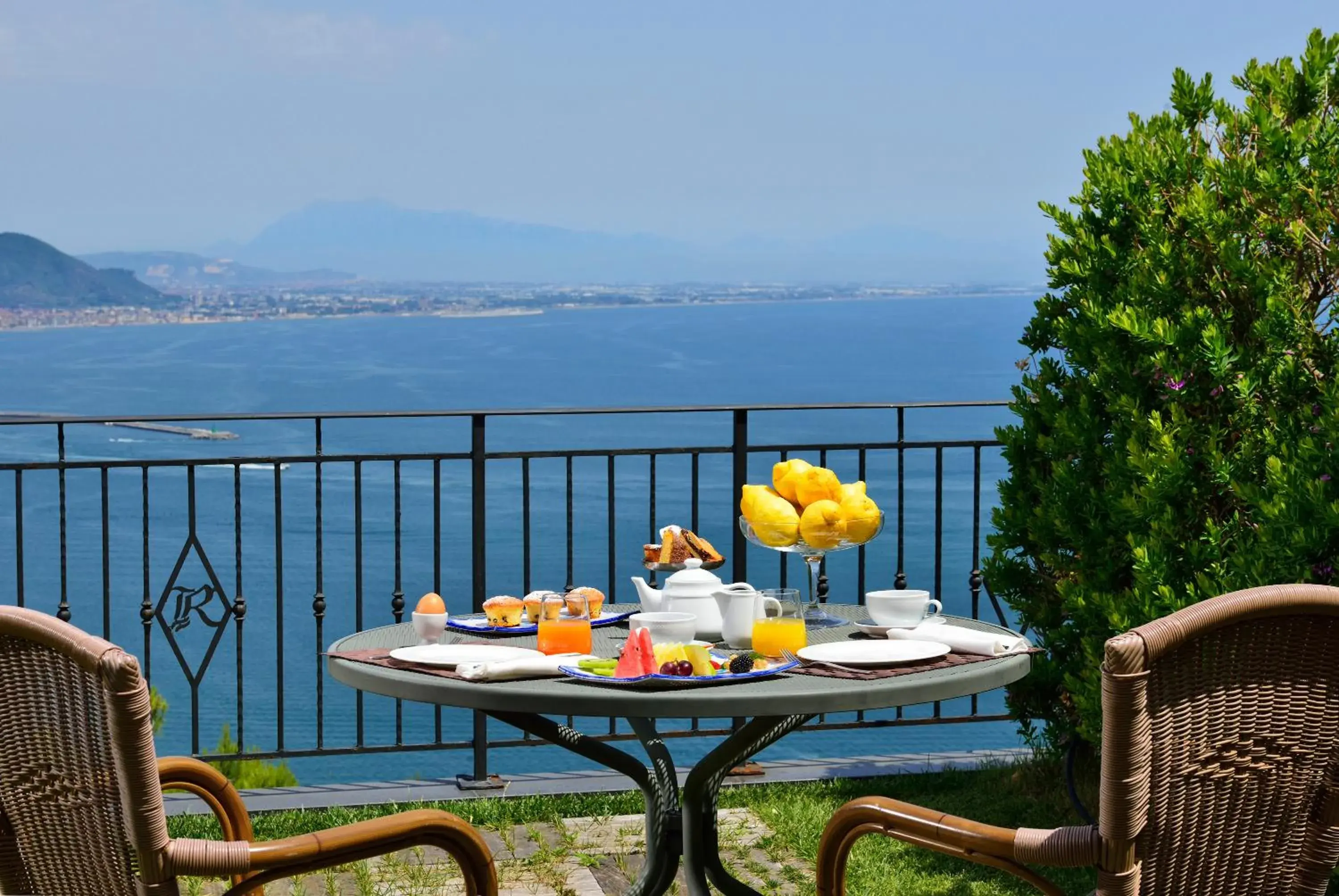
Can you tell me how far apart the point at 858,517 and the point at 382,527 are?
149ft

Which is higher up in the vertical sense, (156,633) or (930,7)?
(930,7)

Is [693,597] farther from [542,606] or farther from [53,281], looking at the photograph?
[53,281]

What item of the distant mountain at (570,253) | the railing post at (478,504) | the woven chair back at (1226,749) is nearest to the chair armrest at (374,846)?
the woven chair back at (1226,749)

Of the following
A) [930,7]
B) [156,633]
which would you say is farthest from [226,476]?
[930,7]

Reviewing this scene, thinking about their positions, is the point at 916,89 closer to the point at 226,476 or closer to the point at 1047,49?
the point at 1047,49

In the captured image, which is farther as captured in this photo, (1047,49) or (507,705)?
(1047,49)

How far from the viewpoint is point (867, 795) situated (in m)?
4.24

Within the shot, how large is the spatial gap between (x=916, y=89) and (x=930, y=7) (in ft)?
23.5

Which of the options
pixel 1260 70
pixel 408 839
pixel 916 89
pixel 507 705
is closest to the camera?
pixel 408 839

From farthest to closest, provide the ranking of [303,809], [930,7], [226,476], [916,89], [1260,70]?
[916,89]
[930,7]
[226,476]
[303,809]
[1260,70]

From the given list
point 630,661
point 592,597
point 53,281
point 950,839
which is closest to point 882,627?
point 592,597

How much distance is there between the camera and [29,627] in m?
1.85

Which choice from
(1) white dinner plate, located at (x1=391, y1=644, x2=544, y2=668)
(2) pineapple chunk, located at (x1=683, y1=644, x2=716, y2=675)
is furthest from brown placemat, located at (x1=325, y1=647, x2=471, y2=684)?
(2) pineapple chunk, located at (x1=683, y1=644, x2=716, y2=675)

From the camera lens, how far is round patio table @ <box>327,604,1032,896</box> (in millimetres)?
Result: 2217
